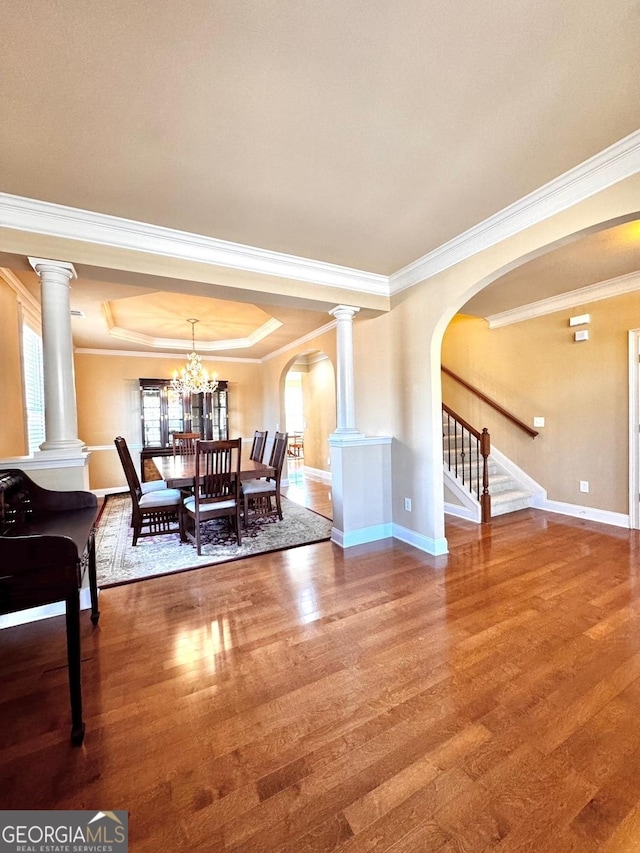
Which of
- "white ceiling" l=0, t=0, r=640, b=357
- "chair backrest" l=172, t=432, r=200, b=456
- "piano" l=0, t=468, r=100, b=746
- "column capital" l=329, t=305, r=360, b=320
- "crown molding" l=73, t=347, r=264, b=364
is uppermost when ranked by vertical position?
"white ceiling" l=0, t=0, r=640, b=357

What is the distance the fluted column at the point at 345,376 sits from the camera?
352cm

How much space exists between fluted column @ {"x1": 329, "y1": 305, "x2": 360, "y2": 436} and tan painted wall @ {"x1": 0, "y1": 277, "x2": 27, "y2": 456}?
2939 millimetres

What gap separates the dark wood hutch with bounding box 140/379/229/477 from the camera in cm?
642

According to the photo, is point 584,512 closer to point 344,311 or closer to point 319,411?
point 344,311

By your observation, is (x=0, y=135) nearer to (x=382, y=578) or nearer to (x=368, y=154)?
(x=368, y=154)

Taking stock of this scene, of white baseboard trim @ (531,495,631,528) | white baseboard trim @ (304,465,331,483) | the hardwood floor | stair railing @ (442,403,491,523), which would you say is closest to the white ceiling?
stair railing @ (442,403,491,523)

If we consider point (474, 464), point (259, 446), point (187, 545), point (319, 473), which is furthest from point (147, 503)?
point (474, 464)

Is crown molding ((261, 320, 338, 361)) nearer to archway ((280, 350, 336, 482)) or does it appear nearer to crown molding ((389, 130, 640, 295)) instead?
archway ((280, 350, 336, 482))

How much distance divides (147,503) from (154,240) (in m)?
2.48

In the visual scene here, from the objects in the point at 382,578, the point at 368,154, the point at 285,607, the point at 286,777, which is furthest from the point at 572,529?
the point at 368,154

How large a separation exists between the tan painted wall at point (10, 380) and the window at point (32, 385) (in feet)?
0.60

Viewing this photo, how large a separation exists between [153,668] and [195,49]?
2.79m

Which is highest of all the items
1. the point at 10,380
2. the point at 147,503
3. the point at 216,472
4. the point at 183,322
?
the point at 183,322

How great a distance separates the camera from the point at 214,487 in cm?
343
